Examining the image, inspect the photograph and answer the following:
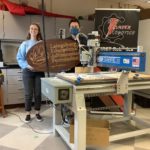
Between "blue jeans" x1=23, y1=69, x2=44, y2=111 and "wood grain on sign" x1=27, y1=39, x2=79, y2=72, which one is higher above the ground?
"wood grain on sign" x1=27, y1=39, x2=79, y2=72

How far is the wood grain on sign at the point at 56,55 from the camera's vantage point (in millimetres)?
2838

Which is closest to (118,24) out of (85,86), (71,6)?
(71,6)

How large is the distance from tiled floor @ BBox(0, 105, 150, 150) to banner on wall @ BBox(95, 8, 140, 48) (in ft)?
6.80

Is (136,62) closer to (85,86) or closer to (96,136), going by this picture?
(85,86)

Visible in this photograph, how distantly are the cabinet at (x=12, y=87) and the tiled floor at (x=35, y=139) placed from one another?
613mm

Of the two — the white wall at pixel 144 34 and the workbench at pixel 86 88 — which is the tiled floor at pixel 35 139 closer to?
the workbench at pixel 86 88

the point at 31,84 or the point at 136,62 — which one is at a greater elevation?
the point at 136,62

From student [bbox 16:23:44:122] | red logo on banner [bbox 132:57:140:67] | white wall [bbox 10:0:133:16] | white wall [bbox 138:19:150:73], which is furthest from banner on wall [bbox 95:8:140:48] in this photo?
red logo on banner [bbox 132:57:140:67]

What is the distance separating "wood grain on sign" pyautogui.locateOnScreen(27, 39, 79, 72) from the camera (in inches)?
112

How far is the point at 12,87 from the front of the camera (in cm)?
387

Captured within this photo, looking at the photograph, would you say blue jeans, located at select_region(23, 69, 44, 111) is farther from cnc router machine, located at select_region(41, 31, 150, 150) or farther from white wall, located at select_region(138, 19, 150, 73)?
white wall, located at select_region(138, 19, 150, 73)

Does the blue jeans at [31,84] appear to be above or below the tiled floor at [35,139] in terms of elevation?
above

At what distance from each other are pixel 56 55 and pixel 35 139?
114cm

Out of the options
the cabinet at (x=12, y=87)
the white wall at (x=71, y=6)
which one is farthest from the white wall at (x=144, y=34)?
the cabinet at (x=12, y=87)
